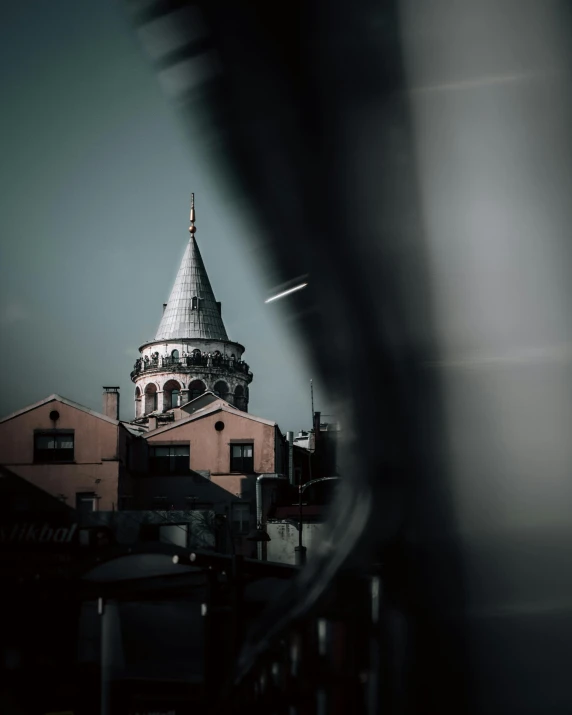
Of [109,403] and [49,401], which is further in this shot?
[109,403]

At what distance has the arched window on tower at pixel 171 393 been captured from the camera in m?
36.2

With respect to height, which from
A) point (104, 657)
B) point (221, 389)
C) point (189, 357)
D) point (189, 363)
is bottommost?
point (104, 657)

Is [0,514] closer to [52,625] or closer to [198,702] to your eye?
[52,625]

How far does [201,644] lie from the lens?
12.2 ft

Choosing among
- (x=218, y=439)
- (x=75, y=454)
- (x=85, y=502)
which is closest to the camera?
(x=85, y=502)

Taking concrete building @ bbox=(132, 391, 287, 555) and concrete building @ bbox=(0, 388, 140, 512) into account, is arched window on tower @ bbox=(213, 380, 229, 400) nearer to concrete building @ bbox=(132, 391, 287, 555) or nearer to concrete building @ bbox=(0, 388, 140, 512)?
concrete building @ bbox=(132, 391, 287, 555)

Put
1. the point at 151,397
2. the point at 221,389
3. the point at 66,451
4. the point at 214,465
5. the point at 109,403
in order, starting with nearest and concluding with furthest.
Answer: the point at 66,451 < the point at 109,403 < the point at 214,465 < the point at 221,389 < the point at 151,397

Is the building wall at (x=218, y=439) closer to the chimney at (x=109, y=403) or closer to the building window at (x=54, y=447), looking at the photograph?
the chimney at (x=109, y=403)

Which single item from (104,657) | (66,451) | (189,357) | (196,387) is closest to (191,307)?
(189,357)

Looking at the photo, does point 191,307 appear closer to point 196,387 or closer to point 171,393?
point 196,387

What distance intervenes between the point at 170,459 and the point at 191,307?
24.8 metres

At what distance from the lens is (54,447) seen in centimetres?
417

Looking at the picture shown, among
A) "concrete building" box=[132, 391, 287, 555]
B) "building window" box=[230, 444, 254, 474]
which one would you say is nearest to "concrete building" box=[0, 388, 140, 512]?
"concrete building" box=[132, 391, 287, 555]

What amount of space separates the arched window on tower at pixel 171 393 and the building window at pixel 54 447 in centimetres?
3127
